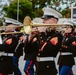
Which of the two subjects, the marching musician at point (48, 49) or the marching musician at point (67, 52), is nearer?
the marching musician at point (48, 49)

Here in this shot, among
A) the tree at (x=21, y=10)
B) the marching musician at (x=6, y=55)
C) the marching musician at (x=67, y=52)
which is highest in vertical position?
the marching musician at (x=6, y=55)

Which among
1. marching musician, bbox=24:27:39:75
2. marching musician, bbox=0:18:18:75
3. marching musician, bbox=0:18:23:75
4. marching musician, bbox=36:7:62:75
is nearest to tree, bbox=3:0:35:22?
marching musician, bbox=24:27:39:75

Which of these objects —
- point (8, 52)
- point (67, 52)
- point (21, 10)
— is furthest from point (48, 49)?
point (21, 10)

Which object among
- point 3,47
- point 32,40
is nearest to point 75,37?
point 32,40

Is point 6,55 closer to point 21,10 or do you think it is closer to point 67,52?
point 67,52

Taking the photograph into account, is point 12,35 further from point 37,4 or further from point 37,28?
point 37,4

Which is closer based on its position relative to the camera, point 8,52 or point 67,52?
point 8,52

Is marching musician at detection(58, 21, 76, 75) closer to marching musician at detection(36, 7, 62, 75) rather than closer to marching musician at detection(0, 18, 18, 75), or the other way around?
marching musician at detection(0, 18, 18, 75)

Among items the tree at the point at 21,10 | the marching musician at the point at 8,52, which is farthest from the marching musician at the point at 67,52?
the tree at the point at 21,10

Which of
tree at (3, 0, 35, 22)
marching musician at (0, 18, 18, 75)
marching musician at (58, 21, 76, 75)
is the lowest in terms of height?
tree at (3, 0, 35, 22)

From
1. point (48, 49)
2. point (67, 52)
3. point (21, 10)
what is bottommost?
point (21, 10)

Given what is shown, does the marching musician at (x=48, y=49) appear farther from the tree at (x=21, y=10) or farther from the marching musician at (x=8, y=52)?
the tree at (x=21, y=10)

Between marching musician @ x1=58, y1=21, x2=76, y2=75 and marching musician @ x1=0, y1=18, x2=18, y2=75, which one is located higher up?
marching musician @ x1=0, y1=18, x2=18, y2=75

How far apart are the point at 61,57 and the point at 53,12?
1978 mm
